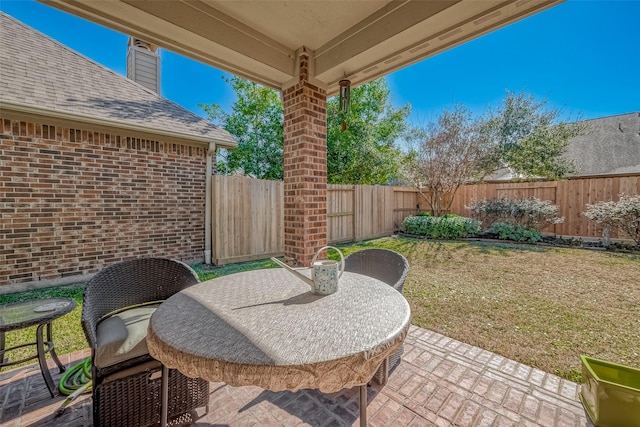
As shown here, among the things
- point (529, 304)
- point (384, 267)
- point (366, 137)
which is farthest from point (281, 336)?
point (366, 137)

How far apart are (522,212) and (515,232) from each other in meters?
0.74

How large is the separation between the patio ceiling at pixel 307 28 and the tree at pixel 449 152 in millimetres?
7457

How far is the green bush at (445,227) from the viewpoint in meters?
8.14

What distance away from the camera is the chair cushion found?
53.7 inches

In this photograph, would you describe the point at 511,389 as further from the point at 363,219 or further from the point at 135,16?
the point at 363,219

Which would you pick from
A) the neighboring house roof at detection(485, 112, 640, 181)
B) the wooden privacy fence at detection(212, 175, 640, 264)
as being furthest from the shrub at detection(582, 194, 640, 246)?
the neighboring house roof at detection(485, 112, 640, 181)

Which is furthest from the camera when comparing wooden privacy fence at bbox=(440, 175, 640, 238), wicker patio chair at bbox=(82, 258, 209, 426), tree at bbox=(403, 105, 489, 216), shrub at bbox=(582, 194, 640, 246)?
tree at bbox=(403, 105, 489, 216)

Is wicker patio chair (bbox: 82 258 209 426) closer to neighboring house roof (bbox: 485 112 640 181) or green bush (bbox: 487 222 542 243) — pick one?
green bush (bbox: 487 222 542 243)

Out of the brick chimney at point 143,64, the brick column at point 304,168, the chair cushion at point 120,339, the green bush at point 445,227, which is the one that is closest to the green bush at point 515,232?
the green bush at point 445,227

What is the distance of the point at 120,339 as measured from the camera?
4.77ft

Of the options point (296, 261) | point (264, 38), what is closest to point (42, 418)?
point (296, 261)

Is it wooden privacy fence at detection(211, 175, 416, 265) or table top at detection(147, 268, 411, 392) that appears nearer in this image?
table top at detection(147, 268, 411, 392)

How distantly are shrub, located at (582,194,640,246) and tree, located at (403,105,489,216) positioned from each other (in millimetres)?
3437

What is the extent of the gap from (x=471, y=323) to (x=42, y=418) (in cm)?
352
